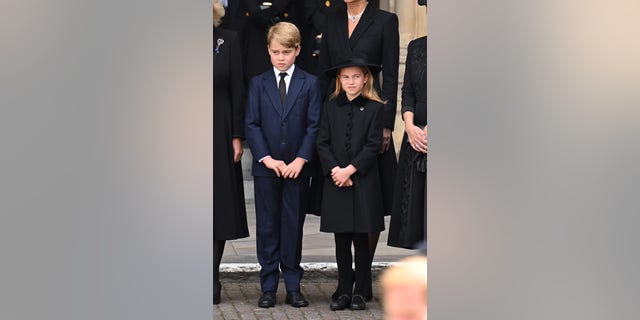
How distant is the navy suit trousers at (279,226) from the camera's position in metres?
6.36

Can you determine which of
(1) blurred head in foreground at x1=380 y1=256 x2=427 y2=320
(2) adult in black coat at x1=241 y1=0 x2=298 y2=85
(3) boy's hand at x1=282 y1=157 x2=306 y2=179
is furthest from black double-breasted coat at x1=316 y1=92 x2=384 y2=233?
(2) adult in black coat at x1=241 y1=0 x2=298 y2=85

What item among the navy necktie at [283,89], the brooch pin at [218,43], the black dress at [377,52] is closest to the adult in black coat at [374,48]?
the black dress at [377,52]

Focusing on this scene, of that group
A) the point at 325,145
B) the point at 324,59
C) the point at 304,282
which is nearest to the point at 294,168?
the point at 325,145

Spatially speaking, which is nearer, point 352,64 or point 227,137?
point 352,64

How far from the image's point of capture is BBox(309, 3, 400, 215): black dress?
21.0ft

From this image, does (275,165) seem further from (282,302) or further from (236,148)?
(282,302)

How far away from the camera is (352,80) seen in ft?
20.3

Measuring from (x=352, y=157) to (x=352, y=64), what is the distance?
0.43 metres

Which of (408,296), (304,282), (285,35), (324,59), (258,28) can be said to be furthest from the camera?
(258,28)

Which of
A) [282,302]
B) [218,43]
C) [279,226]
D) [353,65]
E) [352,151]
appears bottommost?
[282,302]
